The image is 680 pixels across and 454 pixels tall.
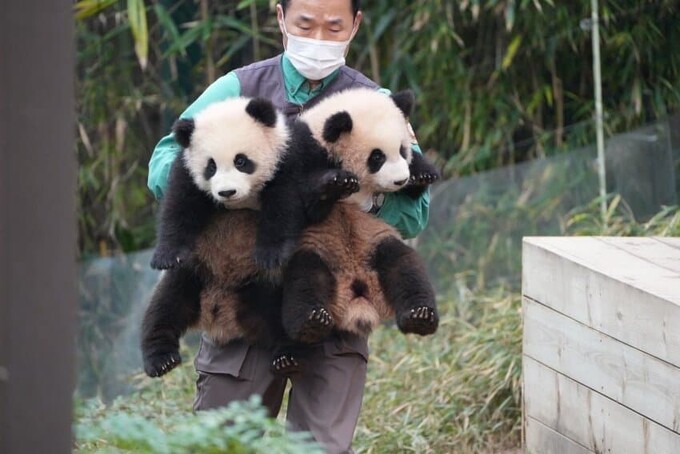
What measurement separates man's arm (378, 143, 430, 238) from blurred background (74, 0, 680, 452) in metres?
1.51

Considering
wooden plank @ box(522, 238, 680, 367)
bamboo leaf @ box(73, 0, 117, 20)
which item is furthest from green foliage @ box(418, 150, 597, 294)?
wooden plank @ box(522, 238, 680, 367)

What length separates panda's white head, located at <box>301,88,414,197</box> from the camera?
11.4ft

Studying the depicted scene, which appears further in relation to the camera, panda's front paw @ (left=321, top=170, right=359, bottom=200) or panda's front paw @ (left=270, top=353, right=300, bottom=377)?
panda's front paw @ (left=270, top=353, right=300, bottom=377)

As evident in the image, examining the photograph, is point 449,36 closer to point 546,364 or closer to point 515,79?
point 515,79

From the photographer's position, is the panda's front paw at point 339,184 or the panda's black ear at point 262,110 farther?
the panda's black ear at point 262,110

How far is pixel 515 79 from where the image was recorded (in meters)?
7.71

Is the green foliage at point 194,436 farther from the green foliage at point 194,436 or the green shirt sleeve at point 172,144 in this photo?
the green shirt sleeve at point 172,144

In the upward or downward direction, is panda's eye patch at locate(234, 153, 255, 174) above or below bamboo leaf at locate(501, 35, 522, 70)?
above

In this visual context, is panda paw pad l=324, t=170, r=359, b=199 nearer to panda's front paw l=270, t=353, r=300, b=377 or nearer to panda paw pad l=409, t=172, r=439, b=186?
panda paw pad l=409, t=172, r=439, b=186

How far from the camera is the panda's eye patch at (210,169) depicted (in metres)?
3.41

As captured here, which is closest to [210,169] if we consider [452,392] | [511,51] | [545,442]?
[545,442]

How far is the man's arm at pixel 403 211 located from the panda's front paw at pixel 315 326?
0.47m

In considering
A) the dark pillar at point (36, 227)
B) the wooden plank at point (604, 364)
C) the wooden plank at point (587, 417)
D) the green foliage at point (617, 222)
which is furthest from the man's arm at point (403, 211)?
the green foliage at point (617, 222)

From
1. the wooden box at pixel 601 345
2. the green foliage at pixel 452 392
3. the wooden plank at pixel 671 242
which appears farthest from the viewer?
the green foliage at pixel 452 392
